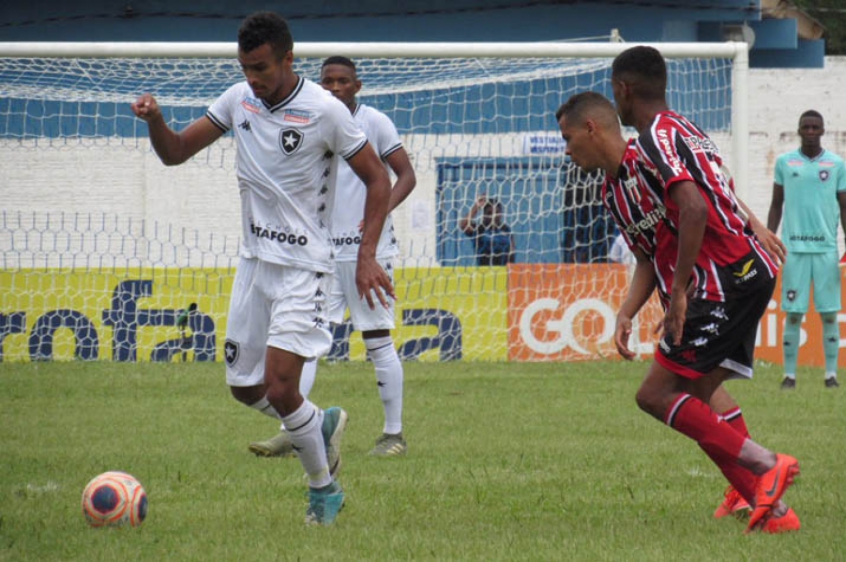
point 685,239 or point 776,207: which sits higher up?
point 776,207

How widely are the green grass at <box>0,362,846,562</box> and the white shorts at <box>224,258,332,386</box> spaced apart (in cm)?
68

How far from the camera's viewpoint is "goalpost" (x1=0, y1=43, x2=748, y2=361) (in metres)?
14.2

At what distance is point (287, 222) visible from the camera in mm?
5699

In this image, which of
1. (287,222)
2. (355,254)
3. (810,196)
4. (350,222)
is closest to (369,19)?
(810,196)

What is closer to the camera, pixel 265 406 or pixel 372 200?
pixel 372 200

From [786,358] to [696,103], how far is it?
410 centimetres

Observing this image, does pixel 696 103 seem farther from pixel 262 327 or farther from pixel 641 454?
pixel 262 327

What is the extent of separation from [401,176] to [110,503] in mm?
2958

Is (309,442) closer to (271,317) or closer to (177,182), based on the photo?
(271,317)

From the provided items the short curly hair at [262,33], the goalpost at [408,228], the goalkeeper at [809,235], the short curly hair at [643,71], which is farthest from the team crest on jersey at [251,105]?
the goalkeeper at [809,235]

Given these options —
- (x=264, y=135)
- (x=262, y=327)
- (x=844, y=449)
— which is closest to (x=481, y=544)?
(x=262, y=327)

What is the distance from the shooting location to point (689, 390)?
5598mm

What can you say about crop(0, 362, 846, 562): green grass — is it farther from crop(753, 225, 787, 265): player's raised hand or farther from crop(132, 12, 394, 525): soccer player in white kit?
crop(753, 225, 787, 265): player's raised hand

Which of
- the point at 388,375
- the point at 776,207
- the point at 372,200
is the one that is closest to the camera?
the point at 372,200
